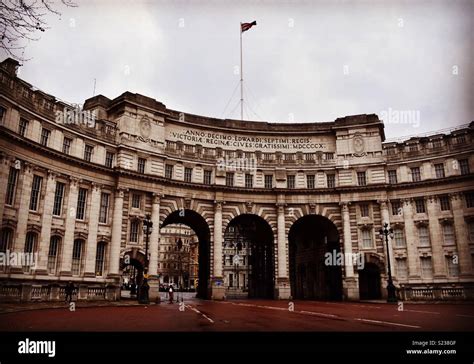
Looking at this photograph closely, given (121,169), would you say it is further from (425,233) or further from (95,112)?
(425,233)

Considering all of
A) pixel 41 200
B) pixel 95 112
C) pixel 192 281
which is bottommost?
pixel 192 281

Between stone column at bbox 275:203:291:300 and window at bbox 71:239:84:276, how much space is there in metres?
20.5

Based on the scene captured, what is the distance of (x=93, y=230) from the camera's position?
35719mm

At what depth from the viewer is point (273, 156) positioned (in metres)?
46.2

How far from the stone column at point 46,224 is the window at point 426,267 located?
35578mm

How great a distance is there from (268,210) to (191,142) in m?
11.7

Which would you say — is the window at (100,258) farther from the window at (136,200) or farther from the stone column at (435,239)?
the stone column at (435,239)

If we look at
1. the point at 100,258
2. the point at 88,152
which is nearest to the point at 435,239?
the point at 100,258

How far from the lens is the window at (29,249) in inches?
1177

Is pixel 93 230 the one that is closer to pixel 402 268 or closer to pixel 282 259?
pixel 282 259

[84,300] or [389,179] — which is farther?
[389,179]

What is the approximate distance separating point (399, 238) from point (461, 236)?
19.1 ft

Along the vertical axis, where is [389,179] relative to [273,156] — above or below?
below
